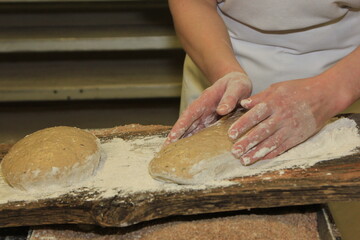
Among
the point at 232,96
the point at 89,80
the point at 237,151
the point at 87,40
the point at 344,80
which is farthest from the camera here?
the point at 89,80

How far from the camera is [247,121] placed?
1.46 meters

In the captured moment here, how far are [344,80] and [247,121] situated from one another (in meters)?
0.41

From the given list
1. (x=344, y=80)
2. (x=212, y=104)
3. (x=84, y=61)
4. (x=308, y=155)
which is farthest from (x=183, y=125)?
(x=84, y=61)

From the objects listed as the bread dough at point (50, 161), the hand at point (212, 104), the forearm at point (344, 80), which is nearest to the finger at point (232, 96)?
the hand at point (212, 104)

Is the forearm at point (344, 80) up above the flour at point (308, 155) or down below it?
above

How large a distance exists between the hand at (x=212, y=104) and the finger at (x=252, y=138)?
106 millimetres

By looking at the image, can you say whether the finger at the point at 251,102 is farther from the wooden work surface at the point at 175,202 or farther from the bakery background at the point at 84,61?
the bakery background at the point at 84,61

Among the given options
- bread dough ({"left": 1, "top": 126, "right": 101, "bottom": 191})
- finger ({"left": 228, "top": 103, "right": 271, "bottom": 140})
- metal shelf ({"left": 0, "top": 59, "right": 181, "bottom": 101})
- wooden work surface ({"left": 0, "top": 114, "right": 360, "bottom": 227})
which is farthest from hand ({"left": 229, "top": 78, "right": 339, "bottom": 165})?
metal shelf ({"left": 0, "top": 59, "right": 181, "bottom": 101})

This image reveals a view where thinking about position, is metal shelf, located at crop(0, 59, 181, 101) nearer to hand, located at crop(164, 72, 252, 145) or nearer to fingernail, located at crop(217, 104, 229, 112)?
hand, located at crop(164, 72, 252, 145)

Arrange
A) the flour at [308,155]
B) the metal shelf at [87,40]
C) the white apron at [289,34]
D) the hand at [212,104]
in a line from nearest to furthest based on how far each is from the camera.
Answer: the flour at [308,155], the hand at [212,104], the white apron at [289,34], the metal shelf at [87,40]

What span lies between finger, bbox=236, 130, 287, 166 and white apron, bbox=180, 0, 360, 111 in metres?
0.48

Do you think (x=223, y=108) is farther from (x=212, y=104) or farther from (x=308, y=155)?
(x=308, y=155)

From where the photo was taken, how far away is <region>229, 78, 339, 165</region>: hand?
1.46 m

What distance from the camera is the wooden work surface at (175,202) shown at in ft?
4.34
